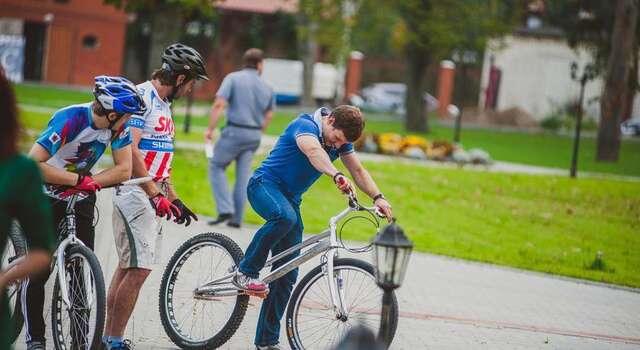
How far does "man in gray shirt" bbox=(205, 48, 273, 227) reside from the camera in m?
13.4

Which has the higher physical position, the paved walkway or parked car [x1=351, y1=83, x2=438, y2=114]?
the paved walkway

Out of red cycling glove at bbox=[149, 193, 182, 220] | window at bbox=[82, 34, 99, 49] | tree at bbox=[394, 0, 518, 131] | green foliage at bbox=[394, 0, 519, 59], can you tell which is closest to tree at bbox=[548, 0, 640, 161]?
tree at bbox=[394, 0, 518, 131]

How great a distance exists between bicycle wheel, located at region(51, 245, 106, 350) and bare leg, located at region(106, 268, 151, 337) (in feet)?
1.22

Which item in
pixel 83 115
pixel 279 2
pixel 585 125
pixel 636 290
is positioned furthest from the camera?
pixel 279 2

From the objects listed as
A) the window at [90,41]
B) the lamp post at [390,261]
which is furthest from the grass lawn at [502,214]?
the window at [90,41]

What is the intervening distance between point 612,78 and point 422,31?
555 inches

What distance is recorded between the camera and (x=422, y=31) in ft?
130

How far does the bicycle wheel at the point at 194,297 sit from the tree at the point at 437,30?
31.8m

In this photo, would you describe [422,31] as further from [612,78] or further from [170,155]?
[170,155]

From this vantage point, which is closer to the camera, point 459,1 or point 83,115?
point 83,115

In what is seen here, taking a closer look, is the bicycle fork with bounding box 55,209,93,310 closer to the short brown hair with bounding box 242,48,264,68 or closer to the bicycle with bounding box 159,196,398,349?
the bicycle with bounding box 159,196,398,349

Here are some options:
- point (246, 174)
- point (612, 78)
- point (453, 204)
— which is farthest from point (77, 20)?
point (246, 174)

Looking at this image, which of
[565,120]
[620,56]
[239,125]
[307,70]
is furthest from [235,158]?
[307,70]

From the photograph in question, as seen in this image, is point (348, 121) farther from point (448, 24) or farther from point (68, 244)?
point (448, 24)
